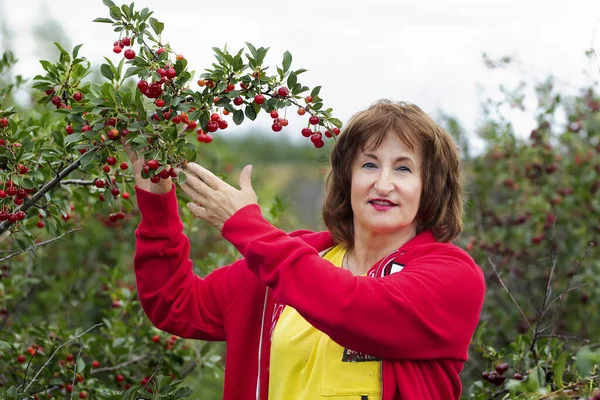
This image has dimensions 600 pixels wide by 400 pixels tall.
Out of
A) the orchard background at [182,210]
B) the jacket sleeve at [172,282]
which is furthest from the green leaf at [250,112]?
the jacket sleeve at [172,282]


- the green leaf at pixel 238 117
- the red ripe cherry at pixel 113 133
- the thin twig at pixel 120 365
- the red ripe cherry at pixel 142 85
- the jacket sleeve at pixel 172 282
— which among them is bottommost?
the thin twig at pixel 120 365

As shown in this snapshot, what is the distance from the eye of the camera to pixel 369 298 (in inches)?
78.7

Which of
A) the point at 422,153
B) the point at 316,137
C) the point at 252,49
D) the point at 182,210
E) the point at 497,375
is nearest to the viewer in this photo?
the point at 252,49

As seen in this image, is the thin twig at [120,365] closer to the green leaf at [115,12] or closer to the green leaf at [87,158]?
the green leaf at [87,158]

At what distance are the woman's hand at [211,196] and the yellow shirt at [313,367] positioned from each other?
1.26 feet

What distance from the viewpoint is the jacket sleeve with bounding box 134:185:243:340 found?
2.43 metres

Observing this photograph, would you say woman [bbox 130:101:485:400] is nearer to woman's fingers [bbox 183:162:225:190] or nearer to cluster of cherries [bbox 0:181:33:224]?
woman's fingers [bbox 183:162:225:190]

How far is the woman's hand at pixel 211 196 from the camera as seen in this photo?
2.15m

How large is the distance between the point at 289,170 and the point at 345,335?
9.47 m

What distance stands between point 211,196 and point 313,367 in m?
0.56

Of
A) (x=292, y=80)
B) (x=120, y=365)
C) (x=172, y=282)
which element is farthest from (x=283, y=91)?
(x=120, y=365)

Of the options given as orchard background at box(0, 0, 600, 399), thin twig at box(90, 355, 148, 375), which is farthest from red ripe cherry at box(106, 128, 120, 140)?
thin twig at box(90, 355, 148, 375)

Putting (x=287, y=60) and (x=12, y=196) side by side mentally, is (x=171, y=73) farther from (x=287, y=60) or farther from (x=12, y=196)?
(x=12, y=196)

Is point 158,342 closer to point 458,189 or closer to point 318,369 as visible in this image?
point 318,369
